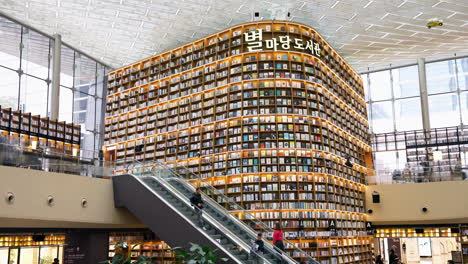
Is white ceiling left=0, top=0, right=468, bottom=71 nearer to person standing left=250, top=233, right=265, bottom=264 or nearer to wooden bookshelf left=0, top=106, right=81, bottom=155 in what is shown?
wooden bookshelf left=0, top=106, right=81, bottom=155

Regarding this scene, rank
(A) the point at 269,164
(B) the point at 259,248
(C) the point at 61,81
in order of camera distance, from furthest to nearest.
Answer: (C) the point at 61,81, (A) the point at 269,164, (B) the point at 259,248

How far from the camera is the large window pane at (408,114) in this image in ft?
76.0

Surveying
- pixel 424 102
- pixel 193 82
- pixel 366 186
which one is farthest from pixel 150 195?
pixel 424 102

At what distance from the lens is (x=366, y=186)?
53.7ft

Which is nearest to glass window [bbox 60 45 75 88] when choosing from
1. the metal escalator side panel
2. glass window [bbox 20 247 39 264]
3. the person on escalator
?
glass window [bbox 20 247 39 264]

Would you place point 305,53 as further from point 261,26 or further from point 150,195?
point 150,195

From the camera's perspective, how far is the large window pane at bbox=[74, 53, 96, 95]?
2080cm

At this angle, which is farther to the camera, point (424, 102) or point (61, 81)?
point (424, 102)

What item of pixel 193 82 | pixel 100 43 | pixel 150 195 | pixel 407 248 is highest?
pixel 100 43

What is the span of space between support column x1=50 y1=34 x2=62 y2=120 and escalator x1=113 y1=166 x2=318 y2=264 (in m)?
7.41

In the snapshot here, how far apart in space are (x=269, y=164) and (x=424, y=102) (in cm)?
1296

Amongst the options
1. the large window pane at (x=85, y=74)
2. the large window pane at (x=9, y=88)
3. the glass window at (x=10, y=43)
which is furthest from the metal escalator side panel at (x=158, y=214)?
the large window pane at (x=85, y=74)

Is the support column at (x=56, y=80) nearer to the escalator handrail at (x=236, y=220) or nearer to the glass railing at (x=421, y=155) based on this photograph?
the escalator handrail at (x=236, y=220)

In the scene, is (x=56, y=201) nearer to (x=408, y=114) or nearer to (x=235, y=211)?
(x=235, y=211)
